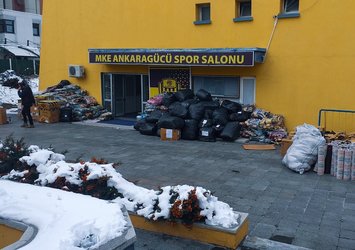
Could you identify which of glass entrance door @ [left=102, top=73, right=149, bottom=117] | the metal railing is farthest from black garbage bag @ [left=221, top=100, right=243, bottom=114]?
glass entrance door @ [left=102, top=73, right=149, bottom=117]

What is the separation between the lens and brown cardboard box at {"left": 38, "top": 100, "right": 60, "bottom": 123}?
50.5ft

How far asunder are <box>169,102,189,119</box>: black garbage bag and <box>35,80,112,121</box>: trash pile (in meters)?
4.39

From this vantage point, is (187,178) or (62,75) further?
(62,75)

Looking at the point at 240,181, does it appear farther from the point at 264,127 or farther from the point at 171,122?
the point at 171,122

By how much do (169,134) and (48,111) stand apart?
5.97 metres

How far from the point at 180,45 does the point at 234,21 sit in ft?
7.18

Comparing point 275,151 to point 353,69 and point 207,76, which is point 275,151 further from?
point 207,76

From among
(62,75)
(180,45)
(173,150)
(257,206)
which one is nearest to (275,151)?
(173,150)

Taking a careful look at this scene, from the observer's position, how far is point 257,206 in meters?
6.39

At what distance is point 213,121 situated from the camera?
11922mm

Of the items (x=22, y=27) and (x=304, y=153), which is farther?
(x=22, y=27)

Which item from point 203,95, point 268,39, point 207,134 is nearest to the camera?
point 207,134

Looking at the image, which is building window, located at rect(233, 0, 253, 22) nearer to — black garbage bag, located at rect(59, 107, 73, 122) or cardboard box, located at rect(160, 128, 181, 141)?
cardboard box, located at rect(160, 128, 181, 141)

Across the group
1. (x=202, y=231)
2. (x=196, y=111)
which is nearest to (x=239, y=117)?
(x=196, y=111)
